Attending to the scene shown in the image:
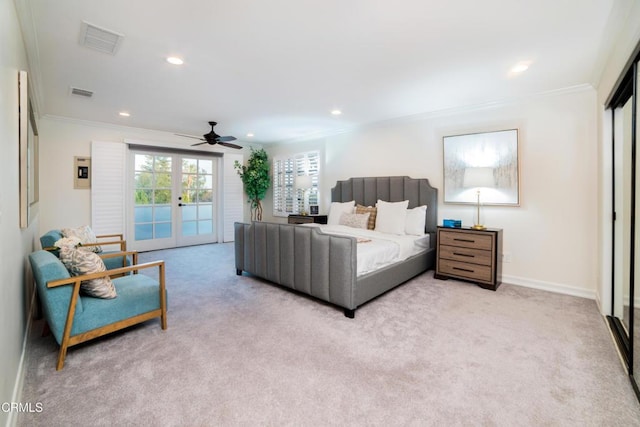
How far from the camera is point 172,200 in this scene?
631 centimetres

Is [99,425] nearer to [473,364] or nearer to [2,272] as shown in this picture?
[2,272]

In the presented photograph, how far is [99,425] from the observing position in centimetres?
146

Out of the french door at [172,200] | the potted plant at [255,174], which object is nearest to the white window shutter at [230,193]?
the potted plant at [255,174]

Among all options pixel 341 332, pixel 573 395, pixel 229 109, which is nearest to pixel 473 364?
pixel 573 395

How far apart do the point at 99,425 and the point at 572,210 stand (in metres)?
4.60

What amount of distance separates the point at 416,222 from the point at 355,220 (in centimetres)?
93

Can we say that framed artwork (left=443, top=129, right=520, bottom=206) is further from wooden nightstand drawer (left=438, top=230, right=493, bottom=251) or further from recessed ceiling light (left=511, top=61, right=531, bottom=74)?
recessed ceiling light (left=511, top=61, right=531, bottom=74)

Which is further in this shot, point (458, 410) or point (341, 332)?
point (341, 332)

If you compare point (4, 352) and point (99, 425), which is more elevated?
point (4, 352)

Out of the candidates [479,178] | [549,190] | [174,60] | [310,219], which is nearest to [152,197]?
[310,219]

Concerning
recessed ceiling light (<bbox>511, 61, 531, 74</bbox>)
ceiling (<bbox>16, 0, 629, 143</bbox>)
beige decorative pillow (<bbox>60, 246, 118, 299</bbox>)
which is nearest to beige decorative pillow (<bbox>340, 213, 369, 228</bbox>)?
ceiling (<bbox>16, 0, 629, 143</bbox>)

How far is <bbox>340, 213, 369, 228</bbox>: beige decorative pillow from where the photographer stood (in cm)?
462

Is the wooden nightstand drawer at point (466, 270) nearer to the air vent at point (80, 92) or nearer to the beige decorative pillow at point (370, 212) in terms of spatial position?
the beige decorative pillow at point (370, 212)

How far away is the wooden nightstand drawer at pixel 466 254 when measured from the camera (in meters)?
3.60
